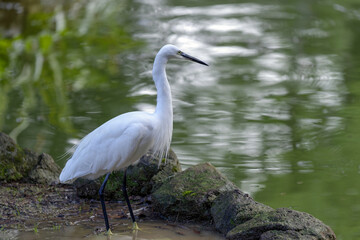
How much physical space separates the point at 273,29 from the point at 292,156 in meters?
5.36

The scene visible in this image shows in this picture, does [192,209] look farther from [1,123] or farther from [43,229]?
[1,123]

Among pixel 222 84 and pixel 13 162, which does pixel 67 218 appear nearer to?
pixel 13 162

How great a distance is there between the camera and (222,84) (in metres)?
8.55

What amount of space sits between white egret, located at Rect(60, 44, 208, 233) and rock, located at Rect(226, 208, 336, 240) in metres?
0.95

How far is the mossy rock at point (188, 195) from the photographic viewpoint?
14.7 ft

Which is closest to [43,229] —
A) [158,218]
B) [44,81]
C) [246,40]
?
[158,218]

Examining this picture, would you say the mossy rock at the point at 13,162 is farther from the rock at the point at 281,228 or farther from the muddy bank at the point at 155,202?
the rock at the point at 281,228

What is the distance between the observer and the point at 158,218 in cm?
465

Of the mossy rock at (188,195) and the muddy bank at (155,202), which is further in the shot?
the mossy rock at (188,195)

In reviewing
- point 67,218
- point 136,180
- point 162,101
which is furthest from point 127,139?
point 67,218

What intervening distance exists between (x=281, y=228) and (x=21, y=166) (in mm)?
2601

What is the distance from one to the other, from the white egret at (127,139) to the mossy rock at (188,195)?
294 mm

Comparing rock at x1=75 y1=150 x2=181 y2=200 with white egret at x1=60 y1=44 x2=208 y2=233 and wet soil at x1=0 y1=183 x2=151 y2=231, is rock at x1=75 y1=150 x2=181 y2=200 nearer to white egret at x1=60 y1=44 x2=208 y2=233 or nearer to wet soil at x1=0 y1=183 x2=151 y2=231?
wet soil at x1=0 y1=183 x2=151 y2=231

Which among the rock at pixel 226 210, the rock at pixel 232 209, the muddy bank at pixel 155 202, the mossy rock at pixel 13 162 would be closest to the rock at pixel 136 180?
the muddy bank at pixel 155 202
